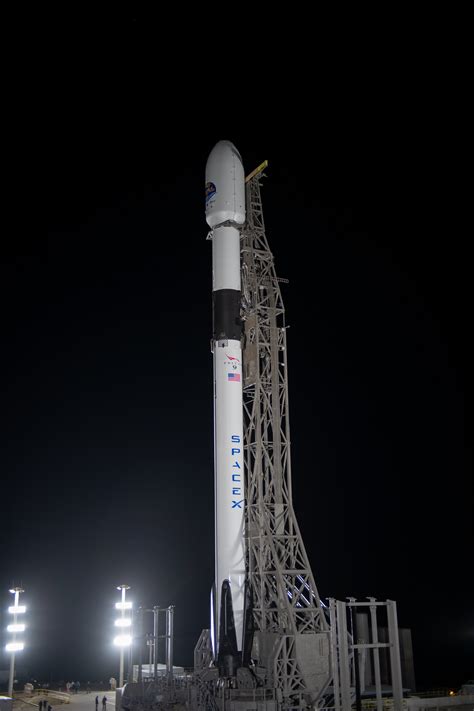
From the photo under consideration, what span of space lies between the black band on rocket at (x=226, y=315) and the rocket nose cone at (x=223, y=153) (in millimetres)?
5774

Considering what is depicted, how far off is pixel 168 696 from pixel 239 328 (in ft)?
43.6

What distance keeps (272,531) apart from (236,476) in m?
3.40

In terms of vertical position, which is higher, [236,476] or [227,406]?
[227,406]

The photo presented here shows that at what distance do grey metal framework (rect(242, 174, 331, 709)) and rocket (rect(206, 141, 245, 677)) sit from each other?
1.33m

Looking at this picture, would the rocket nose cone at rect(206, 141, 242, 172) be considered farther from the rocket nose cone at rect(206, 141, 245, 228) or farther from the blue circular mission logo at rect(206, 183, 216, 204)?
the blue circular mission logo at rect(206, 183, 216, 204)

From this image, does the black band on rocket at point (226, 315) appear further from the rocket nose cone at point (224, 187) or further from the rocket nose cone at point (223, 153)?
the rocket nose cone at point (223, 153)

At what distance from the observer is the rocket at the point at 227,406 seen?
23281mm

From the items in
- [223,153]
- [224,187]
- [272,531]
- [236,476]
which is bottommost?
[272,531]

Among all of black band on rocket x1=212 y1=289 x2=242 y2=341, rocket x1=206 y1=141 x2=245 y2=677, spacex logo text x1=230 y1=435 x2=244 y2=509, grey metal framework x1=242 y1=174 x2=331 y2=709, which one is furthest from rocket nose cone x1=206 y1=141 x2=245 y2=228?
spacex logo text x1=230 y1=435 x2=244 y2=509

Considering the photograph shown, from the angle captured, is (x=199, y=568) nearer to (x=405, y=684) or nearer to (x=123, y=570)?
(x=123, y=570)

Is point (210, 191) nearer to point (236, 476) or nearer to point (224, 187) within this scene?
point (224, 187)

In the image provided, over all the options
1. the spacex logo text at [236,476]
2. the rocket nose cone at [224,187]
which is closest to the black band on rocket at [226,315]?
the rocket nose cone at [224,187]

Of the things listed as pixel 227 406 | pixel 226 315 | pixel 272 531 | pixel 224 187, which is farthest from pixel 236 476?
pixel 224 187

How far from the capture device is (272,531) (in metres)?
26.8
